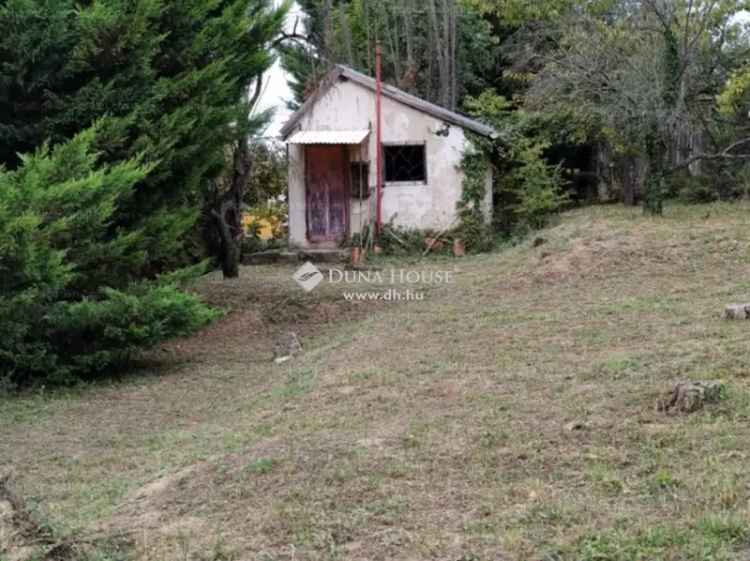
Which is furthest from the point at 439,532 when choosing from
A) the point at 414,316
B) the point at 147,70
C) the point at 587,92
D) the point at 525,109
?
the point at 525,109

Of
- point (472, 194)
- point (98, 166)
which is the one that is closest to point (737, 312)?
point (98, 166)

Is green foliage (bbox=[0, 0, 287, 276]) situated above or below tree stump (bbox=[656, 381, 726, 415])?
above

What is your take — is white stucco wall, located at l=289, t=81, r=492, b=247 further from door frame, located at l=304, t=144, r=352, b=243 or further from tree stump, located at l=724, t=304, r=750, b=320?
tree stump, located at l=724, t=304, r=750, b=320

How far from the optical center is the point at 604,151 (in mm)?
20812

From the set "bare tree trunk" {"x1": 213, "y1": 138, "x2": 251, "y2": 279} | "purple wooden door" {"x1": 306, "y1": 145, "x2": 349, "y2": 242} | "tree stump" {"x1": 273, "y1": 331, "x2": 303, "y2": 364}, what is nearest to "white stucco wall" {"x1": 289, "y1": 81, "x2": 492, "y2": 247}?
"purple wooden door" {"x1": 306, "y1": 145, "x2": 349, "y2": 242}

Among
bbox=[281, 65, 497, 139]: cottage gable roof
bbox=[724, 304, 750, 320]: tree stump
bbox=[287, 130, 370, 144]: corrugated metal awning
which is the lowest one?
bbox=[724, 304, 750, 320]: tree stump

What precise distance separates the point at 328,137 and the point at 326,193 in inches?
55.4

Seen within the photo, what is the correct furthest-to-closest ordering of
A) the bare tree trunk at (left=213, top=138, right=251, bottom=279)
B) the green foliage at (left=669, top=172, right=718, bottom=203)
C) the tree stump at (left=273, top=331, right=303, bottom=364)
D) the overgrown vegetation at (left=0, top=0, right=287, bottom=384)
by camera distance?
the green foliage at (left=669, top=172, right=718, bottom=203)
the bare tree trunk at (left=213, top=138, right=251, bottom=279)
the tree stump at (left=273, top=331, right=303, bottom=364)
the overgrown vegetation at (left=0, top=0, right=287, bottom=384)

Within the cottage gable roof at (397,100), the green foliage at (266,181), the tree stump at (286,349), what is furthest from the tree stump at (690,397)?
the green foliage at (266,181)

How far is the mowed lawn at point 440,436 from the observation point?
11.8 ft

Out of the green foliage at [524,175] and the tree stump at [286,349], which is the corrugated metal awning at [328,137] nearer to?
the green foliage at [524,175]

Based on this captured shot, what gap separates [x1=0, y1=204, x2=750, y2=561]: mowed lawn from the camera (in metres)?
3.60

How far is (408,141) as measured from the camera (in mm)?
17859

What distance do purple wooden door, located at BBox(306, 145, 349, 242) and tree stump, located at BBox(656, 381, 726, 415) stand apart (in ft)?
44.1
